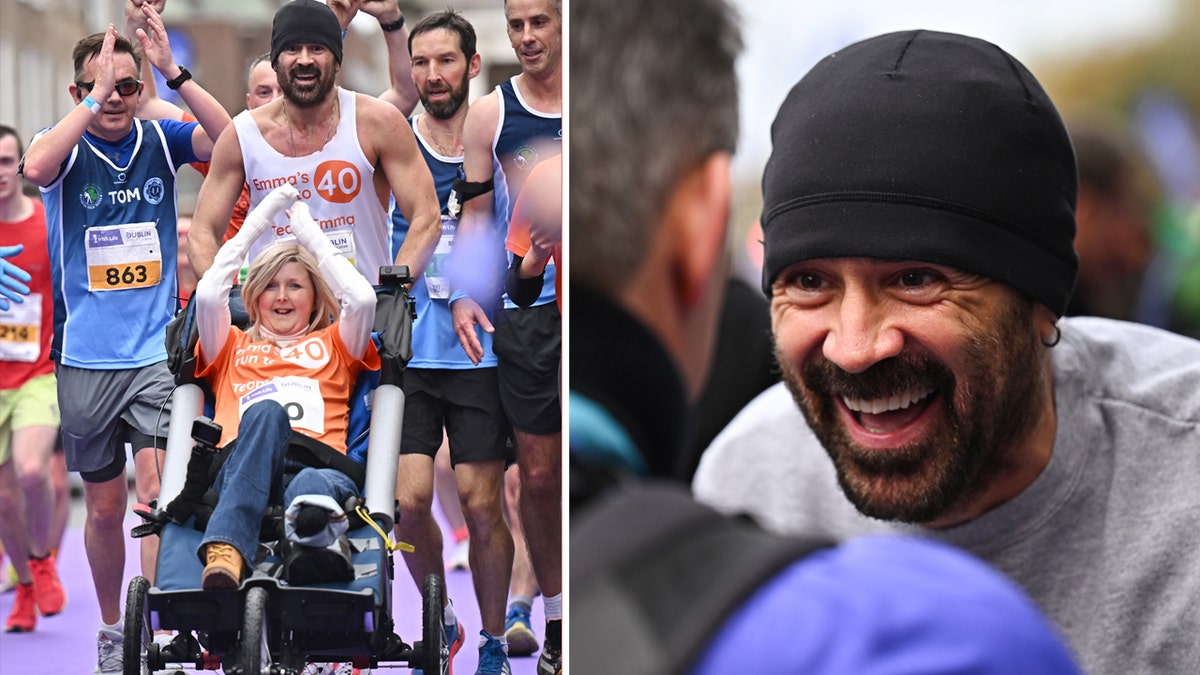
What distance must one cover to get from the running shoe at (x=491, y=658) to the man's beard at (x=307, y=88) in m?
1.02

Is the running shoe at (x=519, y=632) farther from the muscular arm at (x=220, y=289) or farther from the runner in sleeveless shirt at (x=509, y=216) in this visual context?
the muscular arm at (x=220, y=289)

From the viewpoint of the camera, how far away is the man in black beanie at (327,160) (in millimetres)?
2166

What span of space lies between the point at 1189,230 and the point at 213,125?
1.76 m

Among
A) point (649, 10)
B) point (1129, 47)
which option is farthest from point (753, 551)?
point (1129, 47)

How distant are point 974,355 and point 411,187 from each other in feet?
3.56

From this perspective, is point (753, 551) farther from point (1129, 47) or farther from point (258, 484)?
point (1129, 47)

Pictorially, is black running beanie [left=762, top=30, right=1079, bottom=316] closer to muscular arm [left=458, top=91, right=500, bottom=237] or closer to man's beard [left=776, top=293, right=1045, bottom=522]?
man's beard [left=776, top=293, right=1045, bottom=522]

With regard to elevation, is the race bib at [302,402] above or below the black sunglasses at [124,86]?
below

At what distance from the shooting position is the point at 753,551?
0.63 m

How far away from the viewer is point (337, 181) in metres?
2.18

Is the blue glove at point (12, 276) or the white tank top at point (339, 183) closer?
the white tank top at point (339, 183)

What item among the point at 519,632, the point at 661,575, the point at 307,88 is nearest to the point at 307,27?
the point at 307,88

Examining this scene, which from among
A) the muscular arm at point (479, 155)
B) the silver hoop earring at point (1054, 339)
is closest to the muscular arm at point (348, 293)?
the muscular arm at point (479, 155)

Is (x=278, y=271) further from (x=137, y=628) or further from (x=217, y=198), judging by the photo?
(x=137, y=628)
